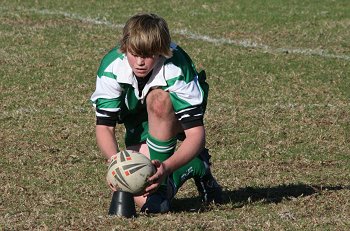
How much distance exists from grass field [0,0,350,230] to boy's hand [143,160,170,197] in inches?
7.2

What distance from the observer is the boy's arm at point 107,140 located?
6.27 metres

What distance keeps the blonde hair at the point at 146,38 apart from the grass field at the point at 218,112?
0.98 m

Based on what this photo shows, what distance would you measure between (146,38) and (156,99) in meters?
0.41

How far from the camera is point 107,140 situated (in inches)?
248

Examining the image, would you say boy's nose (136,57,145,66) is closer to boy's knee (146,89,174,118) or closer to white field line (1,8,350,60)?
boy's knee (146,89,174,118)

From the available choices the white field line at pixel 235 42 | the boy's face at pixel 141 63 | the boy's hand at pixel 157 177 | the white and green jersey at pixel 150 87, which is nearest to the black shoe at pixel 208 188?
the white and green jersey at pixel 150 87

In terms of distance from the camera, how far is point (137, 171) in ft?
19.5

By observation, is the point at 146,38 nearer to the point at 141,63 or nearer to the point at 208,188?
the point at 141,63

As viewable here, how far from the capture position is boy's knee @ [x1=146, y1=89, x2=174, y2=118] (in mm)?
6148

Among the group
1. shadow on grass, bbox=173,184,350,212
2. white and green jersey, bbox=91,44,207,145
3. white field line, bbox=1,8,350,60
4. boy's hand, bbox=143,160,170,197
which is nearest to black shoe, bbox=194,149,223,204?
shadow on grass, bbox=173,184,350,212

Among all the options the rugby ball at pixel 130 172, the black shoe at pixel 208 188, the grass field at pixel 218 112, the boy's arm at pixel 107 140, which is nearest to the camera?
the rugby ball at pixel 130 172

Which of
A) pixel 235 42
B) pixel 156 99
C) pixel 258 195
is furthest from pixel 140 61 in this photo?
pixel 235 42

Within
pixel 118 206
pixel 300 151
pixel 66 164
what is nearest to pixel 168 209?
pixel 118 206

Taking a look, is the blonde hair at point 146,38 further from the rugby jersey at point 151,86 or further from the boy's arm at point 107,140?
the boy's arm at point 107,140
